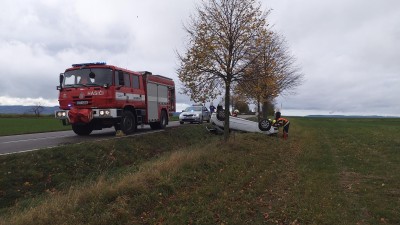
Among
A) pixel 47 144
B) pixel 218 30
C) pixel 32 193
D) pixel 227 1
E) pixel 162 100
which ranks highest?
pixel 227 1

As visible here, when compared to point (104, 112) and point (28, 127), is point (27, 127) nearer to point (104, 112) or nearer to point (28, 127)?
point (28, 127)

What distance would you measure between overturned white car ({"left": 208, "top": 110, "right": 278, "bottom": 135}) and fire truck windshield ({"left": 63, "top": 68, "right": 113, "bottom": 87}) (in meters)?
7.54

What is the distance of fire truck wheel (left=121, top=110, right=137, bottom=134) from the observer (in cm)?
1680

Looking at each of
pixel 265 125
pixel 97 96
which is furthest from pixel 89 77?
pixel 265 125

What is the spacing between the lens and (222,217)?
6.38 metres

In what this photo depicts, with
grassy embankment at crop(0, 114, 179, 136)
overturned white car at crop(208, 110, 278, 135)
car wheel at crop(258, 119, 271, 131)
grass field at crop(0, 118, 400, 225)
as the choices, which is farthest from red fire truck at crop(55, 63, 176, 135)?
car wheel at crop(258, 119, 271, 131)

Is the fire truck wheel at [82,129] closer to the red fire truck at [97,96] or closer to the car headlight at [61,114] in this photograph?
the red fire truck at [97,96]

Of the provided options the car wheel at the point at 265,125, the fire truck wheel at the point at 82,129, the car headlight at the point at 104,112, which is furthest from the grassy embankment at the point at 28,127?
the car wheel at the point at 265,125

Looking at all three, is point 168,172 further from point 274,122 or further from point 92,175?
point 274,122

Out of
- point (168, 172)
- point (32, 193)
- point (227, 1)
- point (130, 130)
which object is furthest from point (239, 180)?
point (130, 130)

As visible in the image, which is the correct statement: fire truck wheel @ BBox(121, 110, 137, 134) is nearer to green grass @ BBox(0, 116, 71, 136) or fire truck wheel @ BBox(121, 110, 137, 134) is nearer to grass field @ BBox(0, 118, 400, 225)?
grass field @ BBox(0, 118, 400, 225)

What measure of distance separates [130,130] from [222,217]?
11797mm

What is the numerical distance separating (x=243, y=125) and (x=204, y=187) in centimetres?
1372

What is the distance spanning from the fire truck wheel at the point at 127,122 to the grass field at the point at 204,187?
2205mm
